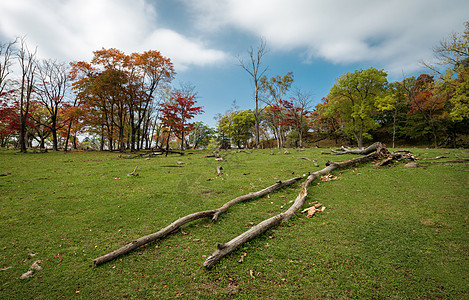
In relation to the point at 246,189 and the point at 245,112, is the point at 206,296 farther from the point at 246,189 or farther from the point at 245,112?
the point at 245,112

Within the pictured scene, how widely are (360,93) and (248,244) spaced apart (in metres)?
27.4

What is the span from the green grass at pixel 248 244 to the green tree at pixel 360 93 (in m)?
20.3

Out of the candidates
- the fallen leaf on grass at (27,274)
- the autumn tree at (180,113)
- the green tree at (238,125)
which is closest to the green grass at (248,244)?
the fallen leaf on grass at (27,274)

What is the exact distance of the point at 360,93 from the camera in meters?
23.8

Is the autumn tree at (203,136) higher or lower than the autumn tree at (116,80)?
lower

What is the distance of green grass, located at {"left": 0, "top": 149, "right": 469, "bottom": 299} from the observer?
253 cm

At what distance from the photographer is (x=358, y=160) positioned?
951 cm

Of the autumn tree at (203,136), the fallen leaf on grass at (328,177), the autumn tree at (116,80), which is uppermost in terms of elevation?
the autumn tree at (116,80)

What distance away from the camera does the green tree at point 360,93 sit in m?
22.8

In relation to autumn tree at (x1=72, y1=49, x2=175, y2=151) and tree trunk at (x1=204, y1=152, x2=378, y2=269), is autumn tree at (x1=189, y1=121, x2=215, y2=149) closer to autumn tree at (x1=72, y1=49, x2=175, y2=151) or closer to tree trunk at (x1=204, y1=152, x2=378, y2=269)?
autumn tree at (x1=72, y1=49, x2=175, y2=151)

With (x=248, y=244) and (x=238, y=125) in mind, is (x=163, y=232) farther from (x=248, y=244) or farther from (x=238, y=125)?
(x=238, y=125)

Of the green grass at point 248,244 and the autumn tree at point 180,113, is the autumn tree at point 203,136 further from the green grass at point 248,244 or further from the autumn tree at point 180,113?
the green grass at point 248,244

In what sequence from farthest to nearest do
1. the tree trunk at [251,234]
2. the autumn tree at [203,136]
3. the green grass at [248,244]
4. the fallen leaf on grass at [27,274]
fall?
the autumn tree at [203,136], the tree trunk at [251,234], the fallen leaf on grass at [27,274], the green grass at [248,244]

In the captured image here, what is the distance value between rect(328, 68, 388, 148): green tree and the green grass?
66.5 feet
